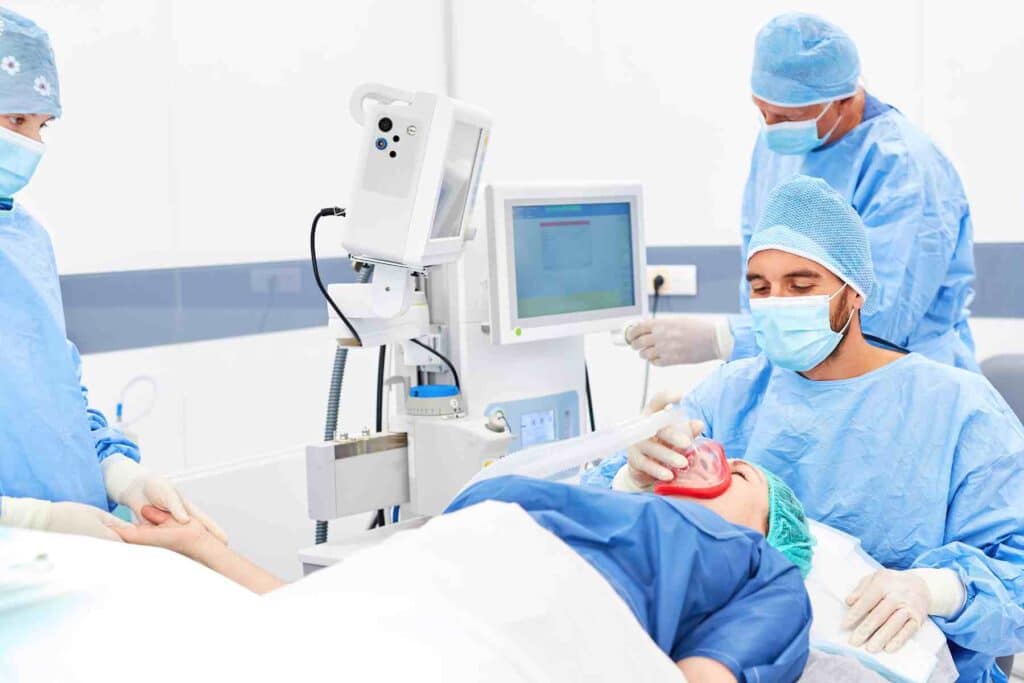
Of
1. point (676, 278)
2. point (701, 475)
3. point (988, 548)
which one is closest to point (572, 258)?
point (701, 475)

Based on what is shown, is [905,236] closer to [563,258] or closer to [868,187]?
[868,187]

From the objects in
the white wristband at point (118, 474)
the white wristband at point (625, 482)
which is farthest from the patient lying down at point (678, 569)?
the white wristband at point (625, 482)

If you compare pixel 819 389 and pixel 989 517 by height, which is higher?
pixel 819 389

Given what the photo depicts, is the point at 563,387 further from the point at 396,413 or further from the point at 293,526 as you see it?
the point at 293,526

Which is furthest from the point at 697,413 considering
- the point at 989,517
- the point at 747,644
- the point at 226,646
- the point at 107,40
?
the point at 107,40

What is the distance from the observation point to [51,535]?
120 centimetres

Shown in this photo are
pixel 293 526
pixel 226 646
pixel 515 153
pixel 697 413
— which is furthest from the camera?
pixel 515 153

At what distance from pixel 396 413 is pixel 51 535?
45.4 inches

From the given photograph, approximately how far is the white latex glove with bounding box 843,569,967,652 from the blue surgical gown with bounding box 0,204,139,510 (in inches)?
45.8

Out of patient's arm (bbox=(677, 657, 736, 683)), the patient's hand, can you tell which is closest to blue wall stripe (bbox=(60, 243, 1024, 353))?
the patient's hand

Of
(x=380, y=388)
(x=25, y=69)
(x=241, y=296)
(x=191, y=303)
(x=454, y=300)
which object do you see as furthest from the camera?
(x=241, y=296)

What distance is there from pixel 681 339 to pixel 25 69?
1478 millimetres

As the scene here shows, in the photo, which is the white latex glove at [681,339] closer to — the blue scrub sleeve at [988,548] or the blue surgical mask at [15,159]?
the blue scrub sleeve at [988,548]

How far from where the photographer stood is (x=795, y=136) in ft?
8.31
